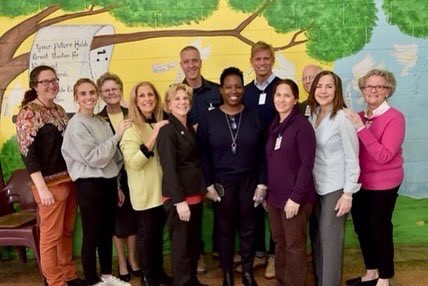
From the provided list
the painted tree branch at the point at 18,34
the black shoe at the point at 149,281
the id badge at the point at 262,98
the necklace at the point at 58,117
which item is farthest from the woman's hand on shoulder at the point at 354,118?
the painted tree branch at the point at 18,34

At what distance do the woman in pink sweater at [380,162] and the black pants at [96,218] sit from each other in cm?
154

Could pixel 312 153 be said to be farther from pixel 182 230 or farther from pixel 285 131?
pixel 182 230

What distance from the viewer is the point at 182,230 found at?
289 cm

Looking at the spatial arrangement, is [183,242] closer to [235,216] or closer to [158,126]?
[235,216]

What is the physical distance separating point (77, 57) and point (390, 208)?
99.0 inches

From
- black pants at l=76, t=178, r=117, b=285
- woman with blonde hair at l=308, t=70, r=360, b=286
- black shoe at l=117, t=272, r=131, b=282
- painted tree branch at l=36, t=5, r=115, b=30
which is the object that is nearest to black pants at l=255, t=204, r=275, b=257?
woman with blonde hair at l=308, t=70, r=360, b=286

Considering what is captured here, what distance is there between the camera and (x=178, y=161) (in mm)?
2877

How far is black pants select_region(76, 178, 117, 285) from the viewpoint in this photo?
9.70ft

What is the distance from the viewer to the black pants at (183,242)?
2.89 metres

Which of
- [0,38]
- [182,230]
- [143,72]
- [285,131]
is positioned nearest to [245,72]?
[143,72]

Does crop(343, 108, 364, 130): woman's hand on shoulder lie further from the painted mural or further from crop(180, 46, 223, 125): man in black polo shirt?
the painted mural

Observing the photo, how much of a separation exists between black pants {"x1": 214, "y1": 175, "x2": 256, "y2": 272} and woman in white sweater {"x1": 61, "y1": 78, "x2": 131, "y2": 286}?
2.20 ft

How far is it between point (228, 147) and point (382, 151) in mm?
903

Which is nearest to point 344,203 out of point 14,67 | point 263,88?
point 263,88
